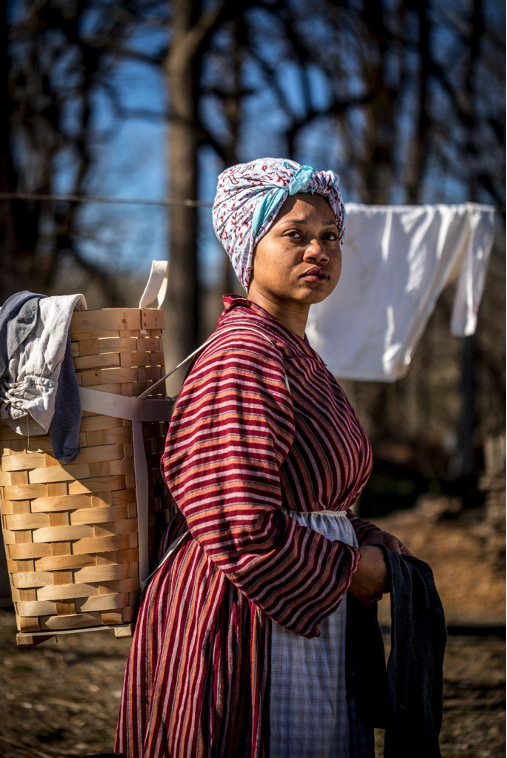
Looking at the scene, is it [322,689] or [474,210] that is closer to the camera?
[322,689]

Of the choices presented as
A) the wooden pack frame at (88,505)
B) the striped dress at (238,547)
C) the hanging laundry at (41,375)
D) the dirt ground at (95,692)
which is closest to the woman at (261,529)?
the striped dress at (238,547)

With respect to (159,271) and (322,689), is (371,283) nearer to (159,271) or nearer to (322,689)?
(159,271)

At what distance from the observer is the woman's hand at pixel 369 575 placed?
1.61 meters

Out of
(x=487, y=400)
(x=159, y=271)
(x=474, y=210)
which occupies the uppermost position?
(x=474, y=210)

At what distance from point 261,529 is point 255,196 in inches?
32.6

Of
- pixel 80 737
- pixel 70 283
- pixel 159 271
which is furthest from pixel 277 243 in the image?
pixel 70 283

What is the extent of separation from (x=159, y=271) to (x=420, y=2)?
1000 centimetres

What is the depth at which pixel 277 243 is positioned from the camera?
1.72m

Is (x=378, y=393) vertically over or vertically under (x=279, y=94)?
under

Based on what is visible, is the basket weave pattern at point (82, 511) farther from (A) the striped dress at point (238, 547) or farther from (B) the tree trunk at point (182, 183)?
(B) the tree trunk at point (182, 183)

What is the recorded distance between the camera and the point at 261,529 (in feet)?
4.70

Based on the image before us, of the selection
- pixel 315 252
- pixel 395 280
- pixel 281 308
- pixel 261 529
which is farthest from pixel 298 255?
pixel 395 280

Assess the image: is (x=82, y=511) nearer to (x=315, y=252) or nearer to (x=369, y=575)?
(x=369, y=575)

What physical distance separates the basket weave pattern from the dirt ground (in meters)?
1.69
